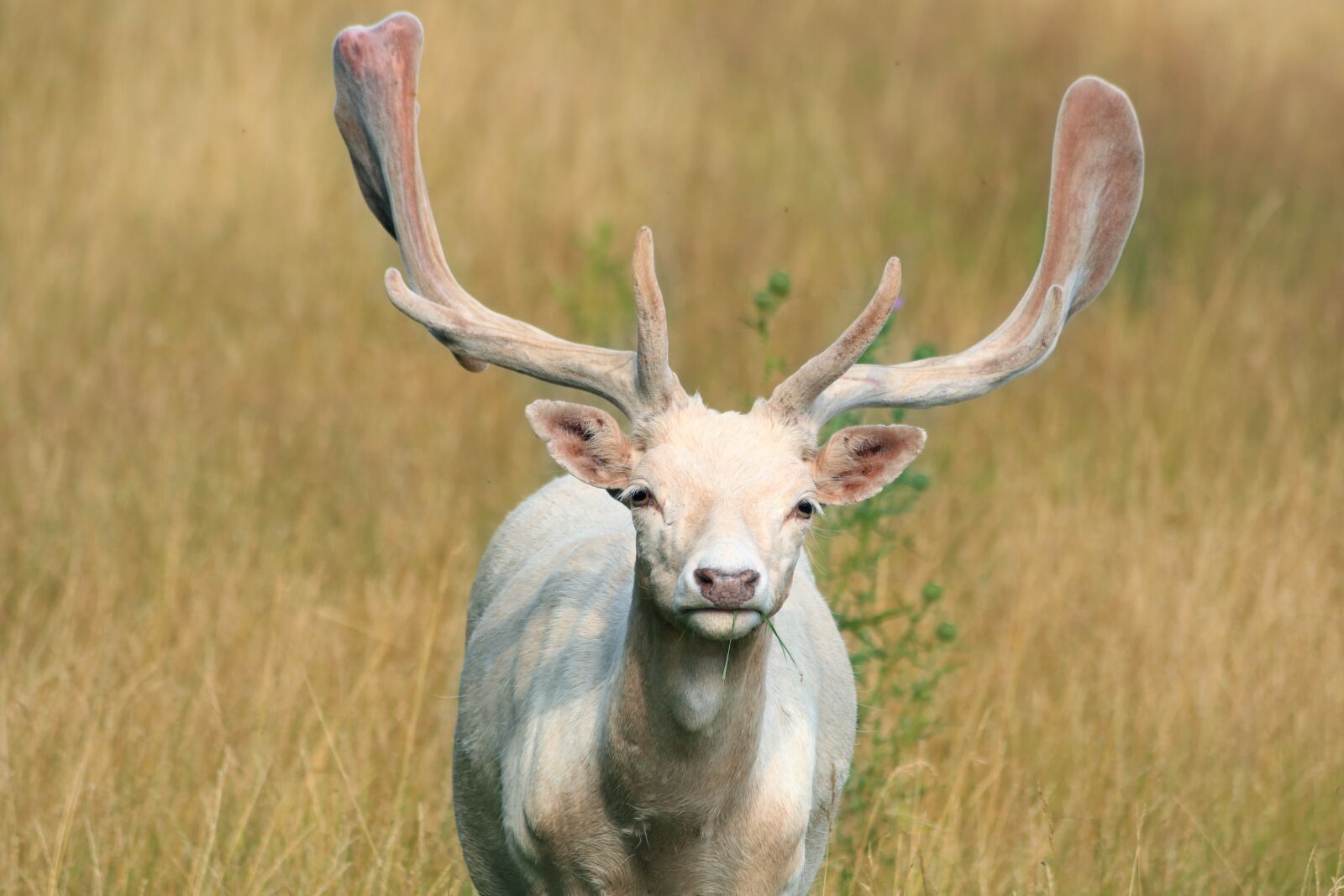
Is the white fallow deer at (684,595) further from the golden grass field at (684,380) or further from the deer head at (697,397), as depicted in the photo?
the golden grass field at (684,380)

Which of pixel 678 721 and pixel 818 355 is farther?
pixel 818 355

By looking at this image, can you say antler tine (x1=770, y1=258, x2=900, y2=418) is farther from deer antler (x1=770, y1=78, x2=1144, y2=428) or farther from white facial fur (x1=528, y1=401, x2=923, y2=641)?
deer antler (x1=770, y1=78, x2=1144, y2=428)

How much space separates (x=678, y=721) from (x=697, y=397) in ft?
2.21

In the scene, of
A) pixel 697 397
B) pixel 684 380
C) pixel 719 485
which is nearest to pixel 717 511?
pixel 719 485

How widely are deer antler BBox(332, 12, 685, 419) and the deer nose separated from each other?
1.89 ft

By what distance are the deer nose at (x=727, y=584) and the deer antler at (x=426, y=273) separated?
576 mm

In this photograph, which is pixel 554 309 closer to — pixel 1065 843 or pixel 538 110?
pixel 538 110

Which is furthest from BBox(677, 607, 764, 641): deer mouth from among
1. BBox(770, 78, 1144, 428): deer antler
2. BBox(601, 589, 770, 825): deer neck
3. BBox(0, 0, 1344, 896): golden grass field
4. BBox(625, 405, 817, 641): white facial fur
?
BBox(0, 0, 1344, 896): golden grass field

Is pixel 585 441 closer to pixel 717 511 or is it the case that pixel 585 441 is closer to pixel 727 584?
pixel 717 511

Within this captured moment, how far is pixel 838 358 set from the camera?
A: 371 cm

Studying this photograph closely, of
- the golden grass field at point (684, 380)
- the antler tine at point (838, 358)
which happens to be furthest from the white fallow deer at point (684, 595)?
the golden grass field at point (684, 380)

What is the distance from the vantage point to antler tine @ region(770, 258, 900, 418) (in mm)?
3674

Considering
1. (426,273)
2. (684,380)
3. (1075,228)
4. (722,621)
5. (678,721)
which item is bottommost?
(678,721)

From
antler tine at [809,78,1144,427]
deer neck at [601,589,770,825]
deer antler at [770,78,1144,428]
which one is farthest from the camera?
antler tine at [809,78,1144,427]
